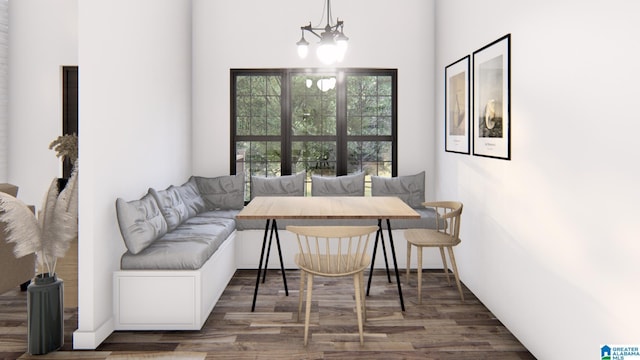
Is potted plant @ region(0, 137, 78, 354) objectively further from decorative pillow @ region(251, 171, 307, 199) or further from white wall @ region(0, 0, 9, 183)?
white wall @ region(0, 0, 9, 183)

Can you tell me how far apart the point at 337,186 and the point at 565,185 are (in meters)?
3.18

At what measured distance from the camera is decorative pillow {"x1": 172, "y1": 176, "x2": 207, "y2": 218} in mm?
4867

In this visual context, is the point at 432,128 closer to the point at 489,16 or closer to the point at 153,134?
the point at 489,16

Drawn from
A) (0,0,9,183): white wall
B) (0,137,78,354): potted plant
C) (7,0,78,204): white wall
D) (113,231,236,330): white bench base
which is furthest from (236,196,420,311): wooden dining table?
A: (0,0,9,183): white wall

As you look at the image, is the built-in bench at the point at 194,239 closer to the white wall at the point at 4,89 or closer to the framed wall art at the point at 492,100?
the framed wall art at the point at 492,100

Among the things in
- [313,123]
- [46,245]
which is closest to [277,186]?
[313,123]

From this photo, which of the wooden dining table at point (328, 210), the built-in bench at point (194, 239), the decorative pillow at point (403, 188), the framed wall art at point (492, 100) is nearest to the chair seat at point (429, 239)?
the wooden dining table at point (328, 210)

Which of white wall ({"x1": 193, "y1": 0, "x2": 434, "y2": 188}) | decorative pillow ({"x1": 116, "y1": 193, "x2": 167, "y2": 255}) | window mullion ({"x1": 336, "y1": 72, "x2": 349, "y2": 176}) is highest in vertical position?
white wall ({"x1": 193, "y1": 0, "x2": 434, "y2": 188})

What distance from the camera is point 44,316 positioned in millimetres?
2969

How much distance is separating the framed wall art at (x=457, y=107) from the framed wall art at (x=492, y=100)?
22 centimetres

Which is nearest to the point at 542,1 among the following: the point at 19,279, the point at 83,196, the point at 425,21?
the point at 425,21

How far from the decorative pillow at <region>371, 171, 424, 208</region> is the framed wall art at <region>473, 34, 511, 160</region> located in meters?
1.43

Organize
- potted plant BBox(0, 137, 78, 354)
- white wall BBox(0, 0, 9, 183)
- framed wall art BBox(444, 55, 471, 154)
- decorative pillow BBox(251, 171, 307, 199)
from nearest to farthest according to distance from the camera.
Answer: potted plant BBox(0, 137, 78, 354) < framed wall art BBox(444, 55, 471, 154) < white wall BBox(0, 0, 9, 183) < decorative pillow BBox(251, 171, 307, 199)

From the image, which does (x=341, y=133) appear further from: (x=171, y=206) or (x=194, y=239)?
(x=194, y=239)
